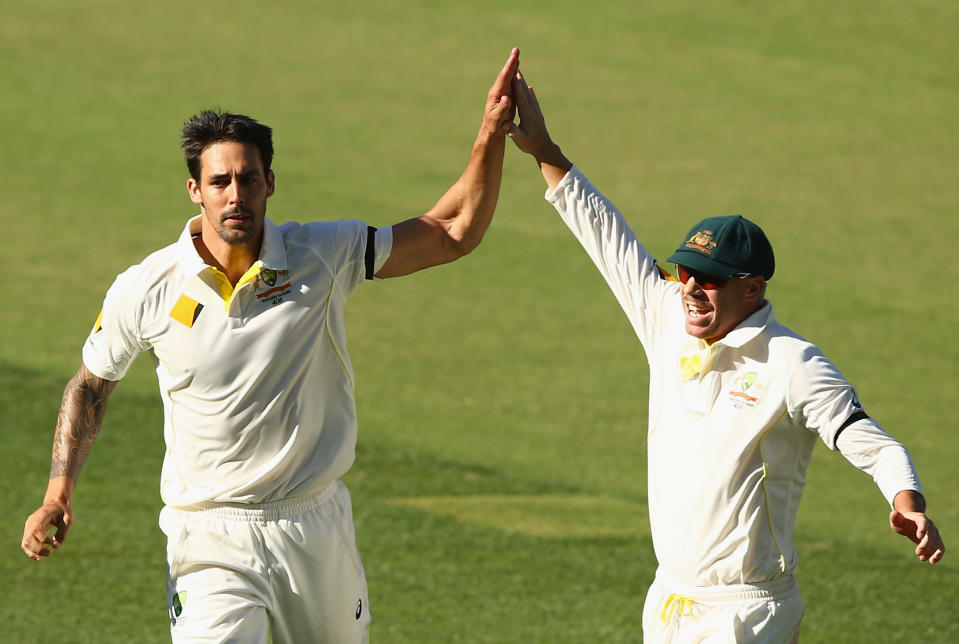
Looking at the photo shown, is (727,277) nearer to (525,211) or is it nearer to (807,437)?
(807,437)

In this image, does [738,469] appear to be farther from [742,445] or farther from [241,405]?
[241,405]

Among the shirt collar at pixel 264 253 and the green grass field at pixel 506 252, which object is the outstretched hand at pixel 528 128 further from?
the green grass field at pixel 506 252

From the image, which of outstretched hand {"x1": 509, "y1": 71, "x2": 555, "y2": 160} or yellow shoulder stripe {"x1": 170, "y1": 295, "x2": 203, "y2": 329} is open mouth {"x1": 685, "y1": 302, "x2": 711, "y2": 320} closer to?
outstretched hand {"x1": 509, "y1": 71, "x2": 555, "y2": 160}

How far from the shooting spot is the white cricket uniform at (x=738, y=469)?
4930mm

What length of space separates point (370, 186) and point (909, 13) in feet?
34.1

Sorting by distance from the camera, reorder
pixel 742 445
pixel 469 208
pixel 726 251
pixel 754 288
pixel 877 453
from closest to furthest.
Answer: pixel 877 453 < pixel 742 445 < pixel 726 251 < pixel 754 288 < pixel 469 208

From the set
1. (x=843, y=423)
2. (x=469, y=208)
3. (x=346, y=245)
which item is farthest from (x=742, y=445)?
(x=346, y=245)

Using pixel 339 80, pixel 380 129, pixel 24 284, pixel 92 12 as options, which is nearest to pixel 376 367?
pixel 24 284

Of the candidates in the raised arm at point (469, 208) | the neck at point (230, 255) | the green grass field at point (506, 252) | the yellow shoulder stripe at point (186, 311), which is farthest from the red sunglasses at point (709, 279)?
the green grass field at point (506, 252)

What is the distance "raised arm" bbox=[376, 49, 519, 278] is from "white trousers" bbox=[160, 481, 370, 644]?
0.94m

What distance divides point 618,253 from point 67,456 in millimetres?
2118

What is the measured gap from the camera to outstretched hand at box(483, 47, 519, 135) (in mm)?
5691

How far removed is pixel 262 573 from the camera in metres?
5.34

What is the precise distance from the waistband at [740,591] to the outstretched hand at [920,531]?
0.68 metres
